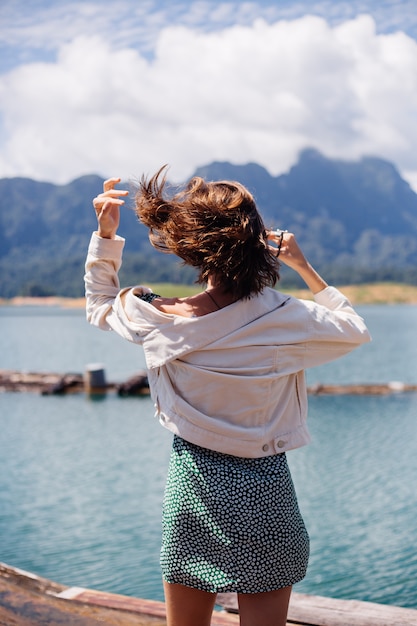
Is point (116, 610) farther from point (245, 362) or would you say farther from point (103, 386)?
point (103, 386)

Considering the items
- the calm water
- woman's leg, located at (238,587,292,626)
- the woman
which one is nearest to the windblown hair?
the woman

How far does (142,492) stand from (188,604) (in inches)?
314

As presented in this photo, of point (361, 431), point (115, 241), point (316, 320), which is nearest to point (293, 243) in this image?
point (316, 320)

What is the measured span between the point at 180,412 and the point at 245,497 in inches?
9.6

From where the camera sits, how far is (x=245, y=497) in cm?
157

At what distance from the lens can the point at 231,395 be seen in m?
1.58

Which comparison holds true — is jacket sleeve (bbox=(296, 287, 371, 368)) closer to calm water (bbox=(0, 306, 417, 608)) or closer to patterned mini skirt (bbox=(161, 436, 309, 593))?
patterned mini skirt (bbox=(161, 436, 309, 593))

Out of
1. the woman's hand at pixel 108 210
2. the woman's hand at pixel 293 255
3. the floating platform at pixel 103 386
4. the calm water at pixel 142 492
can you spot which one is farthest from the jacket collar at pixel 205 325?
the floating platform at pixel 103 386

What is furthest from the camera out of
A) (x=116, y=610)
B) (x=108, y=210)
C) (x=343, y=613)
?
(x=343, y=613)

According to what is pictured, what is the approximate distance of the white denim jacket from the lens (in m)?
1.56

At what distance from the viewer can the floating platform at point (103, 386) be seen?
1819 centimetres

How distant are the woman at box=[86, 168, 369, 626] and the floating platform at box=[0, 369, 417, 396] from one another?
16.5 metres

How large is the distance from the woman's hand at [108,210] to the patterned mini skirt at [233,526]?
1.99ft

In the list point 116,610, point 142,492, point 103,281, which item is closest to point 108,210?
point 103,281
